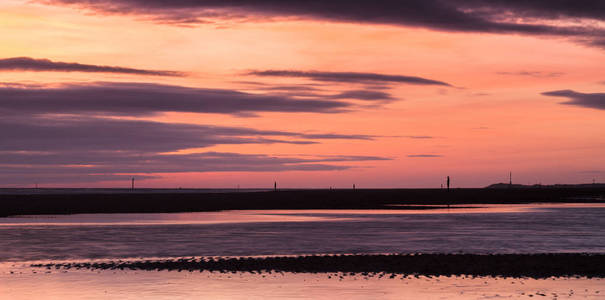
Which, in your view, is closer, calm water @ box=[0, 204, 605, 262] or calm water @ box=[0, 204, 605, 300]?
calm water @ box=[0, 204, 605, 300]

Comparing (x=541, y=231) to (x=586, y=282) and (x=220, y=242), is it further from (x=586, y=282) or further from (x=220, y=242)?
(x=586, y=282)

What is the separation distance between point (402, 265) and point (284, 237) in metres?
17.6

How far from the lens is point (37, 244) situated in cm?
4488

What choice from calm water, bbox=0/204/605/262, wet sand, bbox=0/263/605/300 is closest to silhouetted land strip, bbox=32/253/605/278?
wet sand, bbox=0/263/605/300

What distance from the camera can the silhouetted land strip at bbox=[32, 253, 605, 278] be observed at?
103 ft

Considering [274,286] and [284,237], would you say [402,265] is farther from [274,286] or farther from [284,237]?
[284,237]

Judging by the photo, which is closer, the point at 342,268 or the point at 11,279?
the point at 11,279

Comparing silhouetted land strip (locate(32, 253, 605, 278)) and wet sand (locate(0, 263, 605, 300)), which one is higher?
silhouetted land strip (locate(32, 253, 605, 278))

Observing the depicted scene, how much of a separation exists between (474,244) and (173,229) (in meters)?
23.6

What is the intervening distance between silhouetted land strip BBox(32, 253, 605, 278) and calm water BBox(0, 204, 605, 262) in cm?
416

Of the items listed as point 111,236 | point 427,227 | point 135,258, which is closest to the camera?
point 135,258

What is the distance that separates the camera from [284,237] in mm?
50094

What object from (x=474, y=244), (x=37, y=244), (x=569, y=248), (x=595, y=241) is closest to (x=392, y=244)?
(x=474, y=244)

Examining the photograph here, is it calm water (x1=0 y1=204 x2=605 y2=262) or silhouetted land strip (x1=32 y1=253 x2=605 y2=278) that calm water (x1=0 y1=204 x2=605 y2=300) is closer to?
calm water (x1=0 y1=204 x2=605 y2=262)
